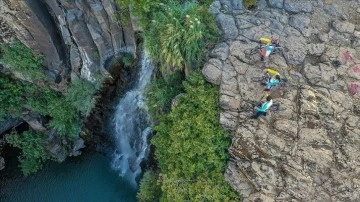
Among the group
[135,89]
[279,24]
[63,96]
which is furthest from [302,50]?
[63,96]

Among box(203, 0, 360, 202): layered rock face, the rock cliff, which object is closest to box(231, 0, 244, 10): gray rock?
box(203, 0, 360, 202): layered rock face

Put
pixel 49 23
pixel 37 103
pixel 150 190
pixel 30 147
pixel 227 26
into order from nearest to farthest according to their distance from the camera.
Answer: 1. pixel 227 26
2. pixel 150 190
3. pixel 49 23
4. pixel 37 103
5. pixel 30 147

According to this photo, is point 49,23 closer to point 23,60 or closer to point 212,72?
point 23,60

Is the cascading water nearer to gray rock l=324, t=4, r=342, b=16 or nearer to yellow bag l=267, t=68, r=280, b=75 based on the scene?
yellow bag l=267, t=68, r=280, b=75

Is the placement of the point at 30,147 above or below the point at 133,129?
below

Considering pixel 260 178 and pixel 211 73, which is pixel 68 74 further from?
pixel 260 178

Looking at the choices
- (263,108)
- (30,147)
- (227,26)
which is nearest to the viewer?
(263,108)

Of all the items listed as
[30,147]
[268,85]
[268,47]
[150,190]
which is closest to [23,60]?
[30,147]
